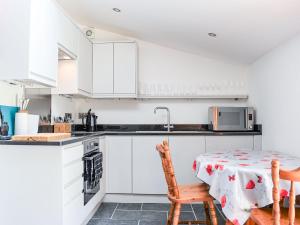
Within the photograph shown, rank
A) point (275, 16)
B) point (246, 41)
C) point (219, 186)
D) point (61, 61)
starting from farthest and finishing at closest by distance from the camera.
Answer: point (61, 61)
point (246, 41)
point (275, 16)
point (219, 186)

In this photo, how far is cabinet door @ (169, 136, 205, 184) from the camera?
352 cm

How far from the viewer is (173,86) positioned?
4.15 meters

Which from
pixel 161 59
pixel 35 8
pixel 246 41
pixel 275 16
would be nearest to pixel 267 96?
pixel 246 41

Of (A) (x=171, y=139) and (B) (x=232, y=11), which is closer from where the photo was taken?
(B) (x=232, y=11)

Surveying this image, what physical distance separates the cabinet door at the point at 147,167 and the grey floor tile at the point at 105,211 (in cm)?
34

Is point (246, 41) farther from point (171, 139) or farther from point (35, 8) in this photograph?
point (35, 8)

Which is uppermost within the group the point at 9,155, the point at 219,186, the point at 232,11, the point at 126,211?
the point at 232,11

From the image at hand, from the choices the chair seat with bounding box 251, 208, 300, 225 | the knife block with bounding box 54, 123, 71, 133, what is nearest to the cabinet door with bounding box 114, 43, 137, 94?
the knife block with bounding box 54, 123, 71, 133

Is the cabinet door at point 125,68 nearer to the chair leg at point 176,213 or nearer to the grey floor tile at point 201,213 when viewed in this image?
the grey floor tile at point 201,213

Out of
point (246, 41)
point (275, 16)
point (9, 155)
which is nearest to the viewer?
point (9, 155)

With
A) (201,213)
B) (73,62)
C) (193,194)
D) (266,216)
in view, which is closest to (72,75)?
(73,62)

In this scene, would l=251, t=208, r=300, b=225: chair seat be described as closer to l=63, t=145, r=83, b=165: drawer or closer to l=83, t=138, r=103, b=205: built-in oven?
l=63, t=145, r=83, b=165: drawer

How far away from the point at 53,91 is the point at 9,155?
129 centimetres

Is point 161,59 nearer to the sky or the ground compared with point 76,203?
nearer to the sky
